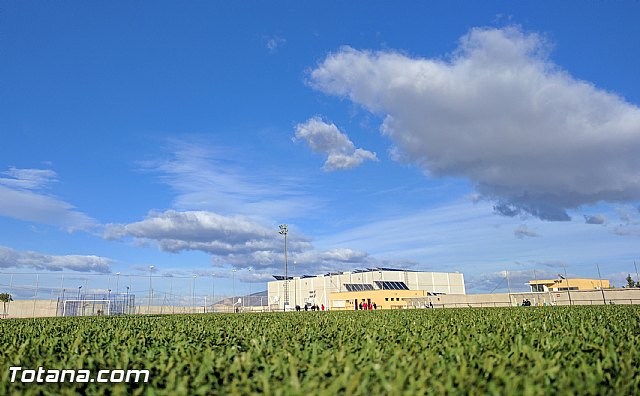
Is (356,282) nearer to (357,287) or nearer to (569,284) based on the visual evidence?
(357,287)

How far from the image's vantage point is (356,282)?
93375 millimetres

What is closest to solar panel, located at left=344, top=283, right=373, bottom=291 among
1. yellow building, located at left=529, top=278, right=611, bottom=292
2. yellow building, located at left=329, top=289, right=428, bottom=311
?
yellow building, located at left=329, top=289, right=428, bottom=311

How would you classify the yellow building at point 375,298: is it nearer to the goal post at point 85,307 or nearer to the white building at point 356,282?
the white building at point 356,282

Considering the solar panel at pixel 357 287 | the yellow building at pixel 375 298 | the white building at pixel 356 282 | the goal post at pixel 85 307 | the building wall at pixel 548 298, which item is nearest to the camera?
the building wall at pixel 548 298

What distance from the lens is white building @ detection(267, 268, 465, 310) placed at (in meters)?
92.6

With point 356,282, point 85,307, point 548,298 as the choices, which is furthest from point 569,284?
point 85,307

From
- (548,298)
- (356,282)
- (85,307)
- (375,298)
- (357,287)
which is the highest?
(356,282)

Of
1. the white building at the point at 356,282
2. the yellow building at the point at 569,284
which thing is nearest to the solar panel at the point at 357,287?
the white building at the point at 356,282

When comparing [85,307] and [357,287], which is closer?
A: [85,307]

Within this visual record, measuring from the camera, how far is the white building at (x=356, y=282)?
304 feet

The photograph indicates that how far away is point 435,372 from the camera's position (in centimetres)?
367

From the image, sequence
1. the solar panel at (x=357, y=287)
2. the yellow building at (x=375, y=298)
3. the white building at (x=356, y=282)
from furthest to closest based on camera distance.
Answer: the white building at (x=356, y=282)
the solar panel at (x=357, y=287)
the yellow building at (x=375, y=298)

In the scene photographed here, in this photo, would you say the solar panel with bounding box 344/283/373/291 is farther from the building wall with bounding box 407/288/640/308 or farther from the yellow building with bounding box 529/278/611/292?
the yellow building with bounding box 529/278/611/292

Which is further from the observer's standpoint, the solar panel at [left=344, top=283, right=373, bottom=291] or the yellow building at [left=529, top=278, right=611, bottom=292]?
the solar panel at [left=344, top=283, right=373, bottom=291]
